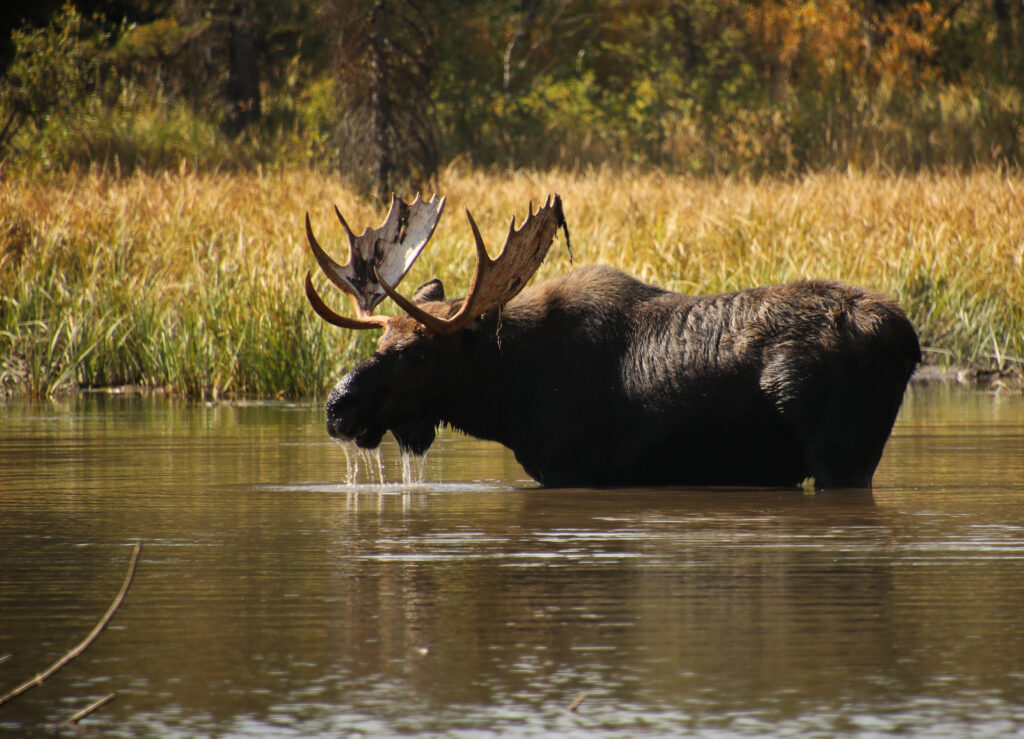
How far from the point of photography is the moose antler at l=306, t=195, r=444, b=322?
9.30 metres

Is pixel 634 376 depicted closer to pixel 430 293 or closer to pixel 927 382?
pixel 430 293

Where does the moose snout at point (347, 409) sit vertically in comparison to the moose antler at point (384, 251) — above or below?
below

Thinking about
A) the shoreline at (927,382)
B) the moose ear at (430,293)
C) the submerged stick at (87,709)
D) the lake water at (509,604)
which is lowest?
the submerged stick at (87,709)

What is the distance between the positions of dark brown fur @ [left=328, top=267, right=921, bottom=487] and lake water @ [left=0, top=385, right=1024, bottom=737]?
0.91ft

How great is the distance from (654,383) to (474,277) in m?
0.97

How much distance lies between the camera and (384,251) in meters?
9.51

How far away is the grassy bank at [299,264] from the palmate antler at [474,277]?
17.1 feet

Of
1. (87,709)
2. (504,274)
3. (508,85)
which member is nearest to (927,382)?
(504,274)

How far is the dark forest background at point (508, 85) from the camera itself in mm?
24422

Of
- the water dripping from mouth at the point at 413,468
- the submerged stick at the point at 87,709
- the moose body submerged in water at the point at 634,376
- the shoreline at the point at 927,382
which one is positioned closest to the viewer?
the submerged stick at the point at 87,709

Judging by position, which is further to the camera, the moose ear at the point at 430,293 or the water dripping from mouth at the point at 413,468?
the moose ear at the point at 430,293

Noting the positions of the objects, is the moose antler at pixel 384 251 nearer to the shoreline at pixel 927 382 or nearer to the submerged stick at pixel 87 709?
the shoreline at pixel 927 382

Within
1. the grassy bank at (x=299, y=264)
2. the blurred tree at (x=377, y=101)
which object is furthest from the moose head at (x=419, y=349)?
the blurred tree at (x=377, y=101)

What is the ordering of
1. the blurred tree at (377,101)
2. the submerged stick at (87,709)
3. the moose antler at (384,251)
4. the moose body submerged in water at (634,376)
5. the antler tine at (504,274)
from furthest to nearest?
the blurred tree at (377,101), the moose antler at (384,251), the antler tine at (504,274), the moose body submerged in water at (634,376), the submerged stick at (87,709)
